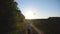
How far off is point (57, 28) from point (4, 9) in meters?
22.0

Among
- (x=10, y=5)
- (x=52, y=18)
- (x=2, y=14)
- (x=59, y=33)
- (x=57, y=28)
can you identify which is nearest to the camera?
(x=2, y=14)

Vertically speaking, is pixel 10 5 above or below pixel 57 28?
above

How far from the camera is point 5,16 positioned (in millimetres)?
17609

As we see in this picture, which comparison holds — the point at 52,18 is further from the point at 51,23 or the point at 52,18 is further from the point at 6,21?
the point at 6,21

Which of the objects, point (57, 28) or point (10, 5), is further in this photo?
point (57, 28)

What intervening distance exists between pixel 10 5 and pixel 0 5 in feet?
5.23

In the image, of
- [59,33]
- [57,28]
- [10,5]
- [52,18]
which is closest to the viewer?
[10,5]

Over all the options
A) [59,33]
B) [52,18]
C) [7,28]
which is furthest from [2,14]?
[52,18]

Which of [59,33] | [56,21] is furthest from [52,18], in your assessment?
[59,33]

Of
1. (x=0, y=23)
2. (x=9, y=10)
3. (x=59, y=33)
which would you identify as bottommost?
(x=59, y=33)

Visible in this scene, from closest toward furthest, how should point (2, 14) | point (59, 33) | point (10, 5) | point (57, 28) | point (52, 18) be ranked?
point (2, 14) → point (10, 5) → point (59, 33) → point (57, 28) → point (52, 18)

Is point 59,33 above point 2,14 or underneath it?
underneath

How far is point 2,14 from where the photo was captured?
675 inches

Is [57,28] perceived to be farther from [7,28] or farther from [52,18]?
[7,28]
